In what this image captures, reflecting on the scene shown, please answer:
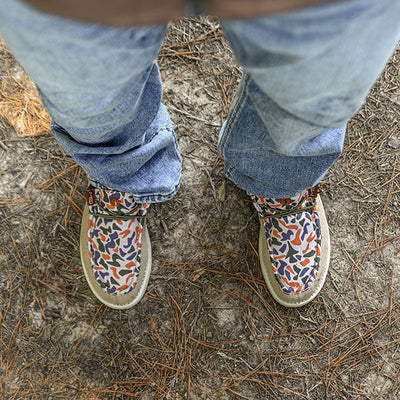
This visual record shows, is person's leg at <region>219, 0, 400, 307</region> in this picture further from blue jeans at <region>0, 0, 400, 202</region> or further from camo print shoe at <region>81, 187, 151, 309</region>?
camo print shoe at <region>81, 187, 151, 309</region>

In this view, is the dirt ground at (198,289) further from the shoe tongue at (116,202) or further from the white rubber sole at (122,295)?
the shoe tongue at (116,202)

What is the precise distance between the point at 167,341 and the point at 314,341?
1.44 ft

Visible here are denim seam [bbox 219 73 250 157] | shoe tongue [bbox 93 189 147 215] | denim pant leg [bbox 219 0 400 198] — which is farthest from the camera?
shoe tongue [bbox 93 189 147 215]

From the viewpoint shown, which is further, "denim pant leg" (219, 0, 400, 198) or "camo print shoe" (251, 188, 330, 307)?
"camo print shoe" (251, 188, 330, 307)

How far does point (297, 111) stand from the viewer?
598mm

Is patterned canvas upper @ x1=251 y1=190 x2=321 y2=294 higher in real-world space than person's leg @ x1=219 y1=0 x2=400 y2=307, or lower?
lower

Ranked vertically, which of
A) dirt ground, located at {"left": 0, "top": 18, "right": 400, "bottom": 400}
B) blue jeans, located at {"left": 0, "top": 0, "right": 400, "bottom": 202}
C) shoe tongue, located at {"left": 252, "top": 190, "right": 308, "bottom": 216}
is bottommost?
dirt ground, located at {"left": 0, "top": 18, "right": 400, "bottom": 400}

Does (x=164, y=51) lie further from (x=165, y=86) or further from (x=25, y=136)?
(x=25, y=136)

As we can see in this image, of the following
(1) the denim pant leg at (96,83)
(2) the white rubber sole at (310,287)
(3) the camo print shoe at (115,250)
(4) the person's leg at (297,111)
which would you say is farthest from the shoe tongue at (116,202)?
(2) the white rubber sole at (310,287)

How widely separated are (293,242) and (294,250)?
2 centimetres

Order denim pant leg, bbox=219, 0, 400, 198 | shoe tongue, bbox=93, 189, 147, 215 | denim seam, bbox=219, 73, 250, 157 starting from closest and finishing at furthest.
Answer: denim pant leg, bbox=219, 0, 400, 198
denim seam, bbox=219, 73, 250, 157
shoe tongue, bbox=93, 189, 147, 215

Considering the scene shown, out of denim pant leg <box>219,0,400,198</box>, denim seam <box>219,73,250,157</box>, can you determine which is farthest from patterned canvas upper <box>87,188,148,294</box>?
denim pant leg <box>219,0,400,198</box>

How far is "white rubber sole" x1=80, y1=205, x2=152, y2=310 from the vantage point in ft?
3.85

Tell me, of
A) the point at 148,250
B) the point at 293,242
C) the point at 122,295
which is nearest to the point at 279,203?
the point at 293,242
